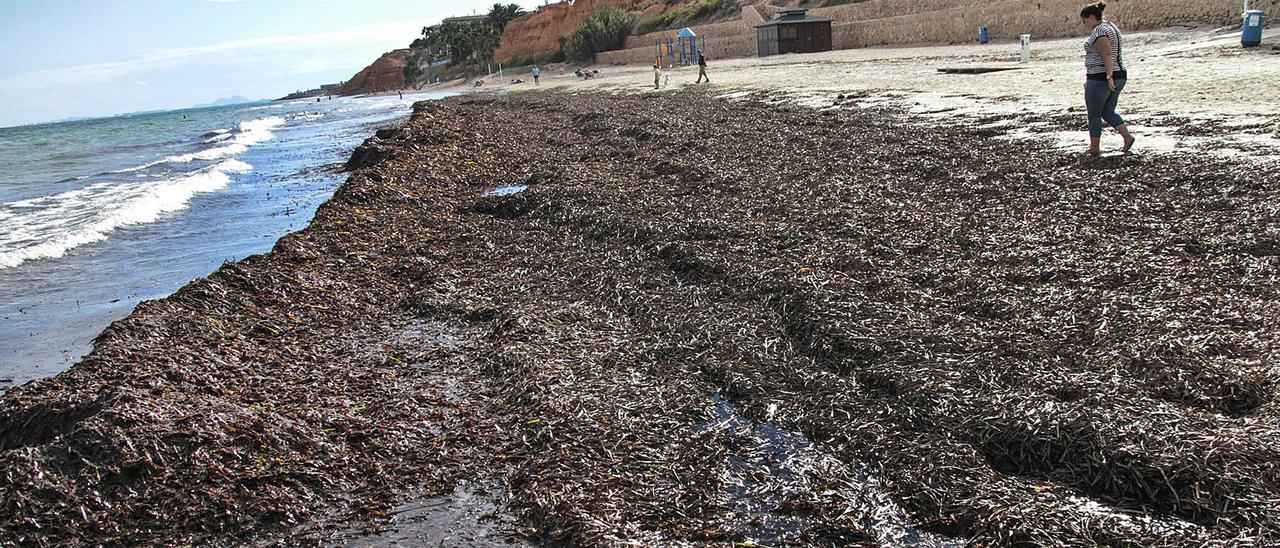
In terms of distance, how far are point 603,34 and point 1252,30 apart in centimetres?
6092

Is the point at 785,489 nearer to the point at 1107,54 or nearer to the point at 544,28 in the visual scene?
the point at 1107,54

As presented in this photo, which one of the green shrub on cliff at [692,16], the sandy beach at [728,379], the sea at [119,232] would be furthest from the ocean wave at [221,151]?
the green shrub on cliff at [692,16]

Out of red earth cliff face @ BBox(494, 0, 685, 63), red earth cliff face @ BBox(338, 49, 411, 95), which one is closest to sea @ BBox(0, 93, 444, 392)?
red earth cliff face @ BBox(494, 0, 685, 63)

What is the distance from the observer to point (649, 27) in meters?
77.0

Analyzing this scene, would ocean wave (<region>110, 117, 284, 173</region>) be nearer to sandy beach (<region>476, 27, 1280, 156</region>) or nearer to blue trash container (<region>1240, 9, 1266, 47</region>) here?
sandy beach (<region>476, 27, 1280, 156</region>)

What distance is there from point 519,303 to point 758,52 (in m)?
49.3

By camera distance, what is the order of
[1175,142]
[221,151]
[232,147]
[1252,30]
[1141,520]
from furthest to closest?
[232,147], [221,151], [1252,30], [1175,142], [1141,520]

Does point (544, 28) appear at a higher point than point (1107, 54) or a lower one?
higher

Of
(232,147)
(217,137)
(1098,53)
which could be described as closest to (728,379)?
(1098,53)

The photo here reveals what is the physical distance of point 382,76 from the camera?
137500mm

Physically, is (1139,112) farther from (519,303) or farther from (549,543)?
(549,543)

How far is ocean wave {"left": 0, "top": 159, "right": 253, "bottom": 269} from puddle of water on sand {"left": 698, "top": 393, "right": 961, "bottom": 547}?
10.7 m

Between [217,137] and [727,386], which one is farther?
[217,137]

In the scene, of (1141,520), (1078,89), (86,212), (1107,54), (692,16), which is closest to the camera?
(1141,520)
